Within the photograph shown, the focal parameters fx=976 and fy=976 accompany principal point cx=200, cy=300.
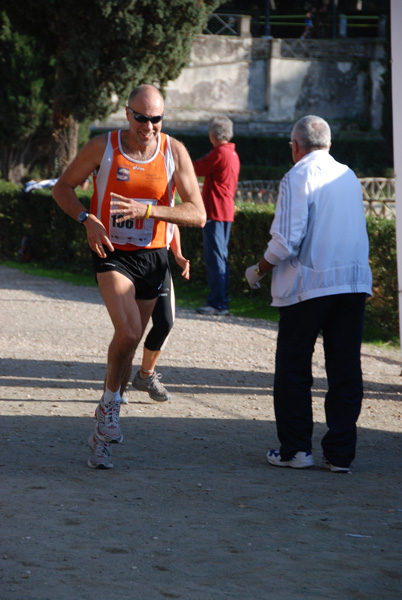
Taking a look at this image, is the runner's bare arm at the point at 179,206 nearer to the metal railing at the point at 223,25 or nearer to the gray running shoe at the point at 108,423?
the gray running shoe at the point at 108,423

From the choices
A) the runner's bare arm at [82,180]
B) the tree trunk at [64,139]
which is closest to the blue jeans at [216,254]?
the runner's bare arm at [82,180]

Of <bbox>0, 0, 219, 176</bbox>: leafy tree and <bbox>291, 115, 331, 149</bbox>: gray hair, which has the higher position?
<bbox>0, 0, 219, 176</bbox>: leafy tree

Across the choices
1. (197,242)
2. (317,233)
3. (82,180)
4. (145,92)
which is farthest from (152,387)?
(197,242)

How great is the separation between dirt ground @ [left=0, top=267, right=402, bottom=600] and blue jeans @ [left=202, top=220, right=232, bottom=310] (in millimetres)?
2805

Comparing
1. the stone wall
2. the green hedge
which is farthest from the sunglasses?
the stone wall

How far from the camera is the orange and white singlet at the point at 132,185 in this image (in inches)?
216

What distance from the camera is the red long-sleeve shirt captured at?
11.1 meters

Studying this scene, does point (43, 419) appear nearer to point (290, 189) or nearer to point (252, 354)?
point (290, 189)

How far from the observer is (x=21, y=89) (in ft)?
96.5

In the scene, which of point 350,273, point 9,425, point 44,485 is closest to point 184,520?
point 44,485

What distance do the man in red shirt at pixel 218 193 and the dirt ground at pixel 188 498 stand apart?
284 cm

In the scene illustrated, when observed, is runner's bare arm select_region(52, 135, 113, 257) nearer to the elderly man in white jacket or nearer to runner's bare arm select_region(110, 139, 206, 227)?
runner's bare arm select_region(110, 139, 206, 227)

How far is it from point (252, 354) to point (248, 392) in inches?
66.4

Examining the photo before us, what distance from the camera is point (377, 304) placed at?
1059 centimetres
